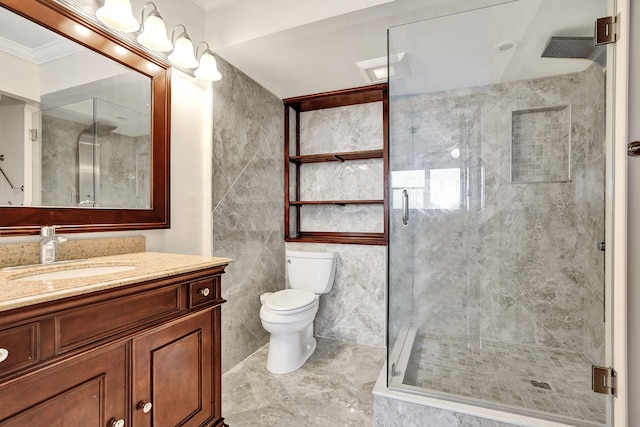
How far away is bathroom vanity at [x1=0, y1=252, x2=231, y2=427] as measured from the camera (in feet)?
2.17

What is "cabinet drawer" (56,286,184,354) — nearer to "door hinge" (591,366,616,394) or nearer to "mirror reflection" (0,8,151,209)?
"mirror reflection" (0,8,151,209)

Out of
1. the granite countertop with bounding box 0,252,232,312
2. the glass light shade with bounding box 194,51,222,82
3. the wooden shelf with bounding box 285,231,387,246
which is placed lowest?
the wooden shelf with bounding box 285,231,387,246

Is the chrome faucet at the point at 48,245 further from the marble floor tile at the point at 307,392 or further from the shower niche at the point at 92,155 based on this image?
the marble floor tile at the point at 307,392

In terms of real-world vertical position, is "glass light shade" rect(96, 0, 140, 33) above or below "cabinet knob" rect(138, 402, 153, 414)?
above

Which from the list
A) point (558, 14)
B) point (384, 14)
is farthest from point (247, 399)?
point (558, 14)

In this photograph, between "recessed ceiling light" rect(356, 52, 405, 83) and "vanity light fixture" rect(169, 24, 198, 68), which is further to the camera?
"recessed ceiling light" rect(356, 52, 405, 83)

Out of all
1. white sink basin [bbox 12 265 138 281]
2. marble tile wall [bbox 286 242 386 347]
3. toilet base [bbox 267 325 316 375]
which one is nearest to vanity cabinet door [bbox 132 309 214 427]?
white sink basin [bbox 12 265 138 281]

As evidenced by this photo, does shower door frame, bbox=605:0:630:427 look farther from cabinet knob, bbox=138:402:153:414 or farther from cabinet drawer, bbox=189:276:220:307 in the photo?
cabinet knob, bbox=138:402:153:414

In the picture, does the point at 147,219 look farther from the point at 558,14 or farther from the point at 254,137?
the point at 558,14

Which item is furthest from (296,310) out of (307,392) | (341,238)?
(341,238)

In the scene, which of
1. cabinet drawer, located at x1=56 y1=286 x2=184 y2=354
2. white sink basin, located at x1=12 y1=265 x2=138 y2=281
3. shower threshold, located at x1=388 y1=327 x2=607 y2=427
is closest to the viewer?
cabinet drawer, located at x1=56 y1=286 x2=184 y2=354

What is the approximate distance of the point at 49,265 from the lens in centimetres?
109

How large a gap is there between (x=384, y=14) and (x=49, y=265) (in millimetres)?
1896

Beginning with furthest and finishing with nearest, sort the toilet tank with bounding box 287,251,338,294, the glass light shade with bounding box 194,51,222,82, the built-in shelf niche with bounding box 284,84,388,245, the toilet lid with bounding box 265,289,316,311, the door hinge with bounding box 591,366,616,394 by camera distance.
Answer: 1. the built-in shelf niche with bounding box 284,84,388,245
2. the toilet tank with bounding box 287,251,338,294
3. the toilet lid with bounding box 265,289,316,311
4. the glass light shade with bounding box 194,51,222,82
5. the door hinge with bounding box 591,366,616,394
